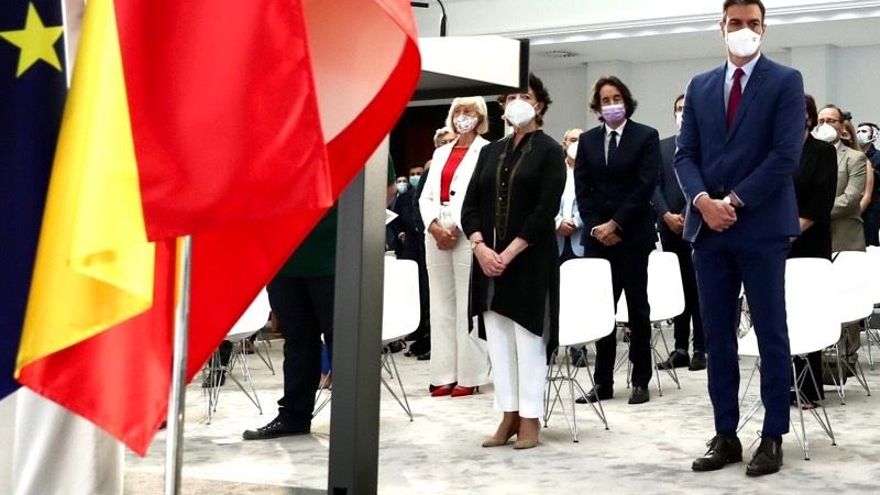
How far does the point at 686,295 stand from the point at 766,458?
367cm

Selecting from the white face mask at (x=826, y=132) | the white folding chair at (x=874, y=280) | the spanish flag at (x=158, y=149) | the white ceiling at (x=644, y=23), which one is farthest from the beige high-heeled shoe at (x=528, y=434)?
the white ceiling at (x=644, y=23)

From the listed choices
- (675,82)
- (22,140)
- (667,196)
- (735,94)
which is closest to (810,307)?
(735,94)

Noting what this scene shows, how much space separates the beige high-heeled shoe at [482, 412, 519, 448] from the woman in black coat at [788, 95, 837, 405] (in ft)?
5.01

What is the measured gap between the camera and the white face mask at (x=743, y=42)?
4.62 m

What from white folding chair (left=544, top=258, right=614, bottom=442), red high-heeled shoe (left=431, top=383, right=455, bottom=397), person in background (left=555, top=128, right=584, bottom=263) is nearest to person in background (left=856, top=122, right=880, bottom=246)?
person in background (left=555, top=128, right=584, bottom=263)

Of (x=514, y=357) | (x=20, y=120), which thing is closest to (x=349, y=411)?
(x=20, y=120)

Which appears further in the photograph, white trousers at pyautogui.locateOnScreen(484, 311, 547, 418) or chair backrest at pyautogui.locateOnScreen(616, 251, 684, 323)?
chair backrest at pyautogui.locateOnScreen(616, 251, 684, 323)

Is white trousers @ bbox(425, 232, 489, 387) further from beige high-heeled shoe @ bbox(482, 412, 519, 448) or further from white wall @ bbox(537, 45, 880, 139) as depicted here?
white wall @ bbox(537, 45, 880, 139)

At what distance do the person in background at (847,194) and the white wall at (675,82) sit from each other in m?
8.67

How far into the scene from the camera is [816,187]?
19.9 feet

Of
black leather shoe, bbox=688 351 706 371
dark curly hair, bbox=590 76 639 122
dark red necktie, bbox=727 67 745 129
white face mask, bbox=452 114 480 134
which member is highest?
dark curly hair, bbox=590 76 639 122

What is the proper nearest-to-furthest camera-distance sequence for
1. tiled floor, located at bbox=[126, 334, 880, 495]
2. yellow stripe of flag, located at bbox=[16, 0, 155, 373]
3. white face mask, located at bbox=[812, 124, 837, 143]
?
yellow stripe of flag, located at bbox=[16, 0, 155, 373]
tiled floor, located at bbox=[126, 334, 880, 495]
white face mask, located at bbox=[812, 124, 837, 143]

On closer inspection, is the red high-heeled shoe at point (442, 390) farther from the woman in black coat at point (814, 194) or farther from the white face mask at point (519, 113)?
the white face mask at point (519, 113)

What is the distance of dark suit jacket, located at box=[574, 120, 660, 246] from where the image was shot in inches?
261
